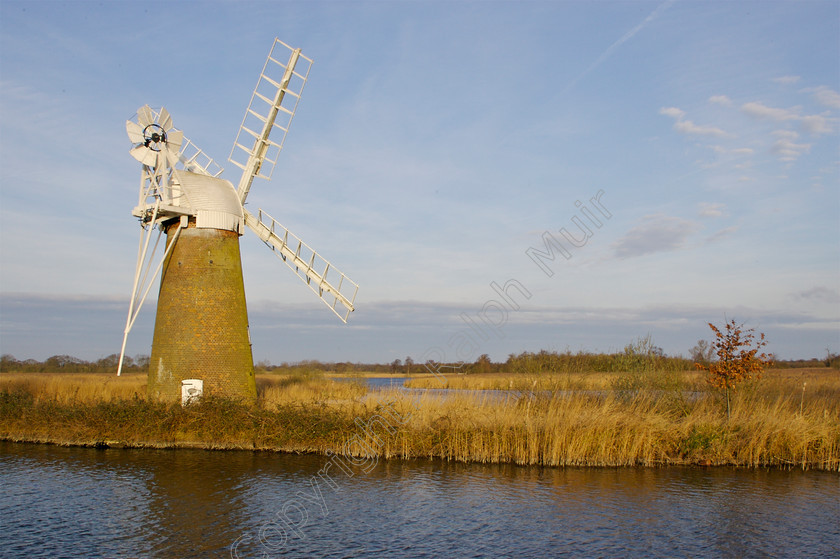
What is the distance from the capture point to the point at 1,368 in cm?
5228

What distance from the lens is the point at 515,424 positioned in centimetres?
1550

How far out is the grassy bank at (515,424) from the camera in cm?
1508

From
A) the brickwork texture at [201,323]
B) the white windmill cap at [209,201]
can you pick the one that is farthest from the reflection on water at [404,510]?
the white windmill cap at [209,201]

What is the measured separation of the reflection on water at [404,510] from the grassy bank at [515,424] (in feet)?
2.20

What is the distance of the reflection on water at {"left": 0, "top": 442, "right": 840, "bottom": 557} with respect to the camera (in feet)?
30.2

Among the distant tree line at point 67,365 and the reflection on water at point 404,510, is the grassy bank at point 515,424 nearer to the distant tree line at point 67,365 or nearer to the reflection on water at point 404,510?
the reflection on water at point 404,510

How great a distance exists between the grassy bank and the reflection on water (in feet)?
2.20

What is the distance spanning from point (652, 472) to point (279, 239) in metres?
13.2

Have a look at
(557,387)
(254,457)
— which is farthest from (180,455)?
(557,387)

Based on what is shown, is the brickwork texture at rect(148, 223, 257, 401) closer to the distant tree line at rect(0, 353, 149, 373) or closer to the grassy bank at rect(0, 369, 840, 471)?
the grassy bank at rect(0, 369, 840, 471)

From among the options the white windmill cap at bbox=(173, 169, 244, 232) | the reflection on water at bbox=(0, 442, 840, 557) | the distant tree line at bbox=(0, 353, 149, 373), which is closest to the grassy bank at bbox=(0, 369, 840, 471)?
the reflection on water at bbox=(0, 442, 840, 557)

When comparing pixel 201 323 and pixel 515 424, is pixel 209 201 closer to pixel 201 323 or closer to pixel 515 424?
pixel 201 323

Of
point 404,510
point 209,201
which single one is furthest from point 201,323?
point 404,510

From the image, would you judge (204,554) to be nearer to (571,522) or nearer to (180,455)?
(571,522)
